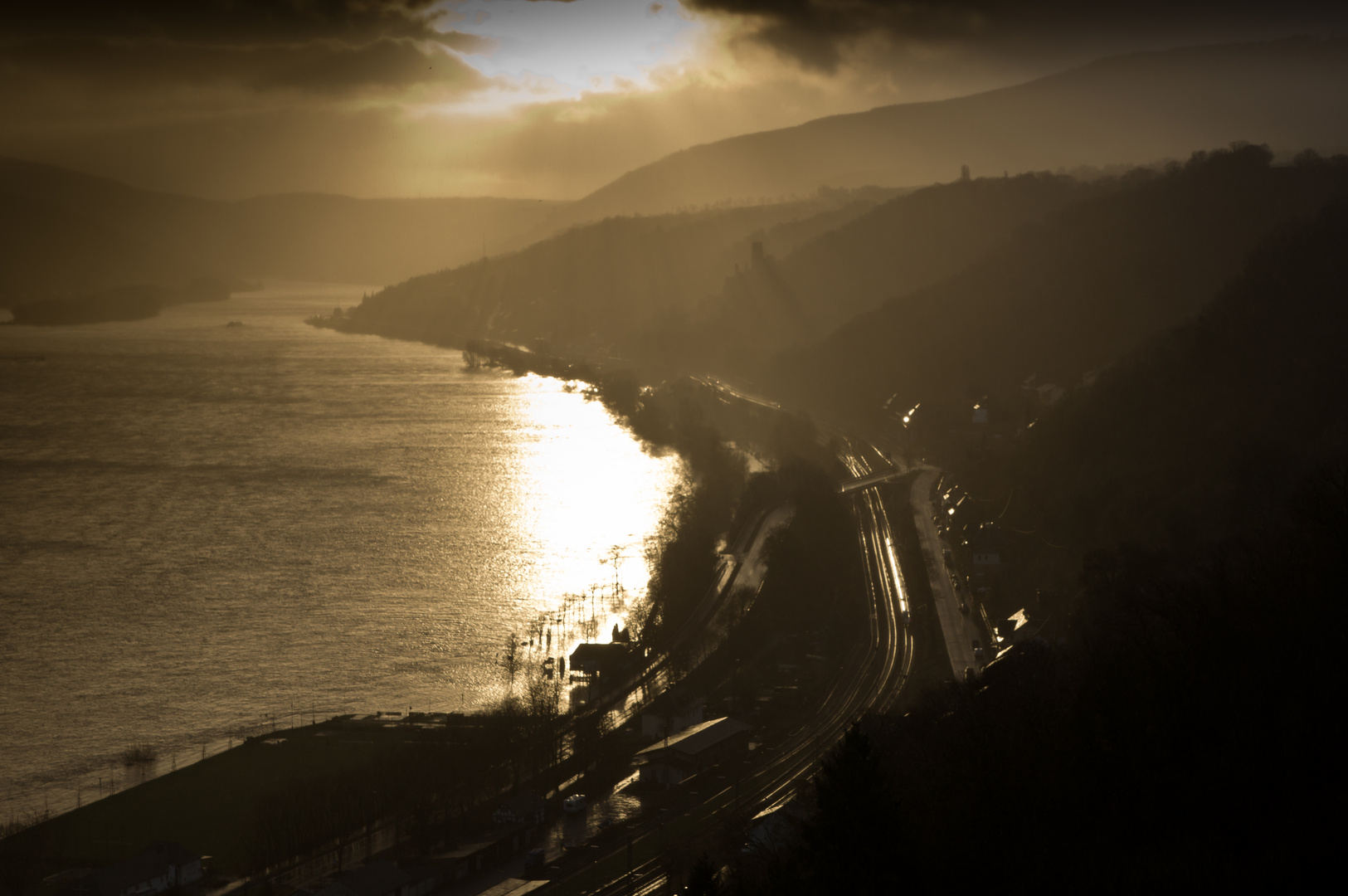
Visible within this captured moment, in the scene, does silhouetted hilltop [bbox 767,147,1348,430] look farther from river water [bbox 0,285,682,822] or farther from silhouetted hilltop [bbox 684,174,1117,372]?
river water [bbox 0,285,682,822]

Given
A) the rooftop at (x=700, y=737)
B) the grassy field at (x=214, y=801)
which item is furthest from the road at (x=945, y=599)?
the grassy field at (x=214, y=801)

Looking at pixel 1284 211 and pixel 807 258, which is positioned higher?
pixel 807 258

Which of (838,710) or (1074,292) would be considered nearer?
(838,710)

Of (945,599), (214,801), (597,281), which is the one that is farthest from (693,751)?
(597,281)

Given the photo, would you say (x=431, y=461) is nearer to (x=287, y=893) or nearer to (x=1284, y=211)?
(x=287, y=893)

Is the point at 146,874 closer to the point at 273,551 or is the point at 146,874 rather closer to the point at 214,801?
the point at 214,801

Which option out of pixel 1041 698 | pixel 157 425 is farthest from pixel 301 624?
pixel 157 425
